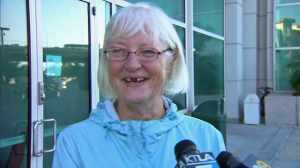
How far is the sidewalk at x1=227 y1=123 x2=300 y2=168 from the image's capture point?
26.0ft

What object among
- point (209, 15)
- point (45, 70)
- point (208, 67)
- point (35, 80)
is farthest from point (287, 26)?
point (35, 80)

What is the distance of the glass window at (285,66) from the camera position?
13727 mm

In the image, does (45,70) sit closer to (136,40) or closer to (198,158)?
(136,40)

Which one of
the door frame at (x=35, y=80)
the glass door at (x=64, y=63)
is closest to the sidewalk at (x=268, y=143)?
the glass door at (x=64, y=63)

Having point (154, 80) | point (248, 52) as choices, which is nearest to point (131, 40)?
point (154, 80)

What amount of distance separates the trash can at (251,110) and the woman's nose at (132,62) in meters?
10.9

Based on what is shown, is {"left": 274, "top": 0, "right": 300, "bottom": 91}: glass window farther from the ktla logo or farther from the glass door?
the ktla logo

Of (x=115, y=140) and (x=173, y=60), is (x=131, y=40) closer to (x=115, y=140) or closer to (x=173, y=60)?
(x=173, y=60)

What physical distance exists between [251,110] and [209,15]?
2.62 m

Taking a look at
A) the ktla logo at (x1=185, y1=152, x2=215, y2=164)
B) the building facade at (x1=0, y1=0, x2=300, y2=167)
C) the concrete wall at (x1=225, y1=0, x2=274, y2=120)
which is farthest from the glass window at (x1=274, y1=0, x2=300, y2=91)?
the ktla logo at (x1=185, y1=152, x2=215, y2=164)

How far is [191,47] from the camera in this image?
32.9 ft

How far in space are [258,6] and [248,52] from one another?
1407 mm

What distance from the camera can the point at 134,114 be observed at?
1791 mm

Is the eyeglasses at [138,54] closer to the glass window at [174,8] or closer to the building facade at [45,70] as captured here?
the building facade at [45,70]
